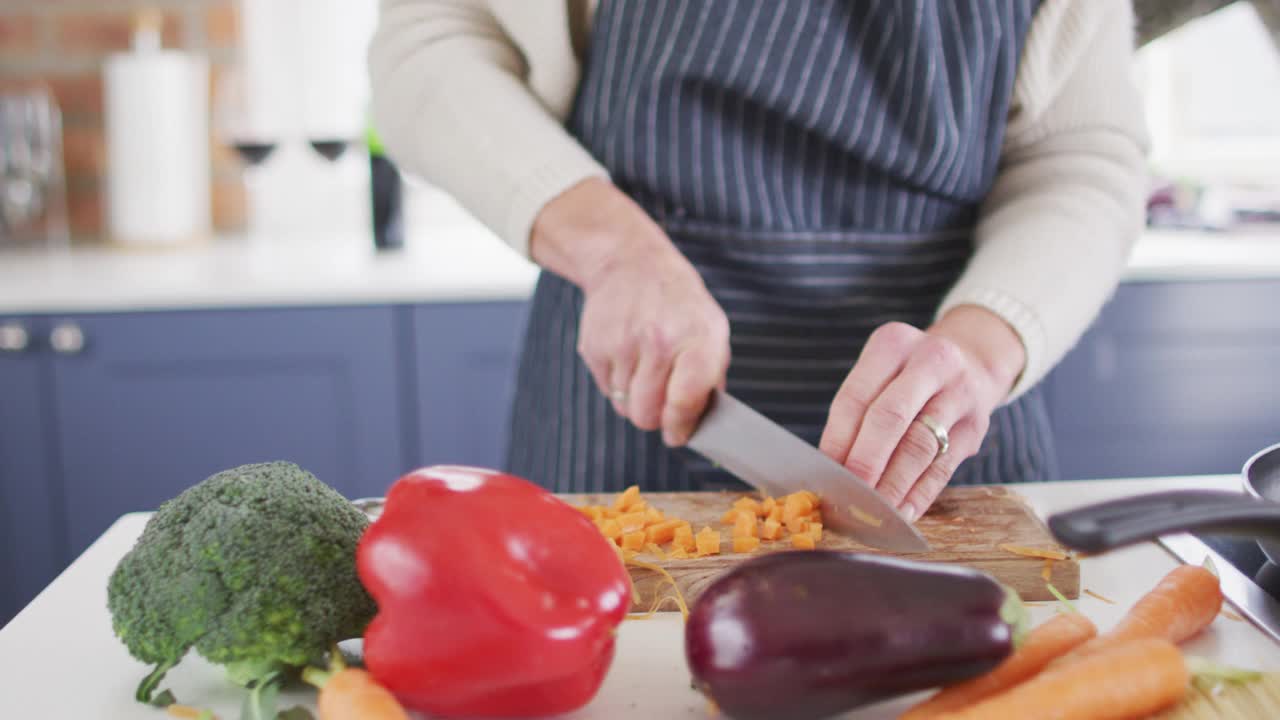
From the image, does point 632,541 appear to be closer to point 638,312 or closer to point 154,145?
point 638,312

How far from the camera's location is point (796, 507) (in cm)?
86

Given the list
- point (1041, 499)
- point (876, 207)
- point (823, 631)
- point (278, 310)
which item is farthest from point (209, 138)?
point (823, 631)

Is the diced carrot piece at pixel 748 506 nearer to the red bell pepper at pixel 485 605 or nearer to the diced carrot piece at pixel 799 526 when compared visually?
the diced carrot piece at pixel 799 526

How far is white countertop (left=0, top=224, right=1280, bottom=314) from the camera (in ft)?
6.31

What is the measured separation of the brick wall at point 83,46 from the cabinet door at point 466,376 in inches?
33.7

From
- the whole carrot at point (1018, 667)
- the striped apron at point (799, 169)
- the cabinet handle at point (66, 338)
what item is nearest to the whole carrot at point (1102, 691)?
the whole carrot at point (1018, 667)

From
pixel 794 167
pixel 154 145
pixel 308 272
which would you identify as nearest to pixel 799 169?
pixel 794 167

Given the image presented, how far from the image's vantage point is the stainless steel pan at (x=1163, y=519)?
1.74ft

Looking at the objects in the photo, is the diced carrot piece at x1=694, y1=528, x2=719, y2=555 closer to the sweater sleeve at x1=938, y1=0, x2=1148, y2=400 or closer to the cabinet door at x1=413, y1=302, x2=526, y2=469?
the sweater sleeve at x1=938, y1=0, x2=1148, y2=400

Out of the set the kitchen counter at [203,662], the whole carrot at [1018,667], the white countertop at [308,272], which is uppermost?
the whole carrot at [1018,667]

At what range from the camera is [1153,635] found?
665 mm

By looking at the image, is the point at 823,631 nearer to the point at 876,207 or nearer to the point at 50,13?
the point at 876,207

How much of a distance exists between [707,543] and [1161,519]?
0.33m

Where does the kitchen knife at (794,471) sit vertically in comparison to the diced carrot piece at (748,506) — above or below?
above
